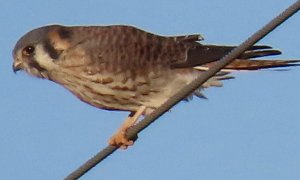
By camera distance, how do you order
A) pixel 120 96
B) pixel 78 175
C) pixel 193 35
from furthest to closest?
1. pixel 193 35
2. pixel 120 96
3. pixel 78 175

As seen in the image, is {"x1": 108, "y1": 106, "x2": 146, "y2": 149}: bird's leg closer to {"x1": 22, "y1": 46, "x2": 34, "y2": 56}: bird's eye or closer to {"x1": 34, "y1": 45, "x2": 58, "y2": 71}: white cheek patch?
{"x1": 34, "y1": 45, "x2": 58, "y2": 71}: white cheek patch

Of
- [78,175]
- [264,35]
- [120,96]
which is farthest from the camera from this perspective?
[120,96]

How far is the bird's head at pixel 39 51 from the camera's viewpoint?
7176mm

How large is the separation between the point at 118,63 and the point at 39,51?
2.17 ft

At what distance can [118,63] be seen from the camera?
23.1ft

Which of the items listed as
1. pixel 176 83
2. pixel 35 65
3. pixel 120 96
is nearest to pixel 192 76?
pixel 176 83

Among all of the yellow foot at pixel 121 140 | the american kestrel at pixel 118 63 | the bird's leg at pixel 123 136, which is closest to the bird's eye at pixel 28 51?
the american kestrel at pixel 118 63

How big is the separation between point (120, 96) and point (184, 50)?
724 millimetres

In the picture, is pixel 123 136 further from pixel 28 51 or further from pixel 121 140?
pixel 28 51

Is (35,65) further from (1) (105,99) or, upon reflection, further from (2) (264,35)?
(2) (264,35)

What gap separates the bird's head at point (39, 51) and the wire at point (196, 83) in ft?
6.86

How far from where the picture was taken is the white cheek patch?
7.14m

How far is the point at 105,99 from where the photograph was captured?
23.2 feet

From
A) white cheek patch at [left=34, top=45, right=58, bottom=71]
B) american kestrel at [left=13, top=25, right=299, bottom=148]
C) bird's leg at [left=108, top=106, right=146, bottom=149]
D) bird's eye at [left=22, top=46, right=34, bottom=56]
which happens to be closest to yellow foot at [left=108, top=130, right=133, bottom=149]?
bird's leg at [left=108, top=106, right=146, bottom=149]
